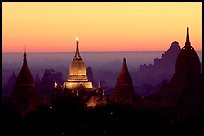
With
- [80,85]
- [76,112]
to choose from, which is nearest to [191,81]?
[80,85]

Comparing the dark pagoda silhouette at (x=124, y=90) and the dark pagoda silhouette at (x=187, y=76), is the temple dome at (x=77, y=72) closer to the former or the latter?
the dark pagoda silhouette at (x=124, y=90)

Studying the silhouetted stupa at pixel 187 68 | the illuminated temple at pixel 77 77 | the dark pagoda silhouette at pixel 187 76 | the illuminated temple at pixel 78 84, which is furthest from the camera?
the illuminated temple at pixel 77 77

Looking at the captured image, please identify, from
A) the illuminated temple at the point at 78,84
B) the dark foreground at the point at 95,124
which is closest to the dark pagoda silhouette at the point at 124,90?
the illuminated temple at the point at 78,84

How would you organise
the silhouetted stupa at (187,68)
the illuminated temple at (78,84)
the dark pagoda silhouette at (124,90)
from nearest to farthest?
the illuminated temple at (78,84)
the dark pagoda silhouette at (124,90)
the silhouetted stupa at (187,68)

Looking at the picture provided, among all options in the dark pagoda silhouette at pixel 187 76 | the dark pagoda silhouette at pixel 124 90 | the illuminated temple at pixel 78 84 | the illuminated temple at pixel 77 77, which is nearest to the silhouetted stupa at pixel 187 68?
the dark pagoda silhouette at pixel 187 76

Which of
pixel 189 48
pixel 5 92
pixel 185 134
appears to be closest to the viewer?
pixel 185 134

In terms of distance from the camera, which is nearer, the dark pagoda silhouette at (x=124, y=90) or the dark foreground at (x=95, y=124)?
the dark foreground at (x=95, y=124)

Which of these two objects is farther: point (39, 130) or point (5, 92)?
point (5, 92)

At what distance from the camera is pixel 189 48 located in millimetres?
66562

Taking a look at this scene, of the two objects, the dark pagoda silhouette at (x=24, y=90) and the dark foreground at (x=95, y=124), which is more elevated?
the dark pagoda silhouette at (x=24, y=90)

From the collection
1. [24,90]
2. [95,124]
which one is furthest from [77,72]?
[95,124]

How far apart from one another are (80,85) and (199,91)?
32.9 ft

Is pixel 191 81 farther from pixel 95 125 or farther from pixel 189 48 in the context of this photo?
pixel 95 125

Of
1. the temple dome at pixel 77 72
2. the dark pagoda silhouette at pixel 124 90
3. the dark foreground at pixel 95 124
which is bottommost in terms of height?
the dark foreground at pixel 95 124
